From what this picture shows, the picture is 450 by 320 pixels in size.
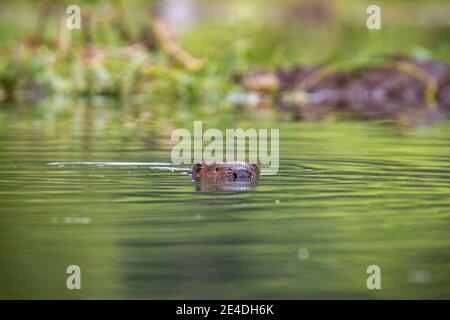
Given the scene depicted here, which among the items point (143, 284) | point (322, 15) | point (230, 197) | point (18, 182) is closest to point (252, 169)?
point (230, 197)

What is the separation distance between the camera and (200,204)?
9445 mm

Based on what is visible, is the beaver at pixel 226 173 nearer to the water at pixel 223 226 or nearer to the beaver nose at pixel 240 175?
the beaver nose at pixel 240 175

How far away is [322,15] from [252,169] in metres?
51.9

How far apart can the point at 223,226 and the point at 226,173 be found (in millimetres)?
2347

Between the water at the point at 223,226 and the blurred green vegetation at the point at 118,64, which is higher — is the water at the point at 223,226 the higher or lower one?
the lower one

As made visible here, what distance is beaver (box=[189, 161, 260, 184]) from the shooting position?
10.7 m

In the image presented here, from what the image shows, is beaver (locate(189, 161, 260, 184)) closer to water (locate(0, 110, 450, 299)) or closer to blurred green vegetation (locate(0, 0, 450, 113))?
water (locate(0, 110, 450, 299))

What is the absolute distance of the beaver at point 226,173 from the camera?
10734 millimetres

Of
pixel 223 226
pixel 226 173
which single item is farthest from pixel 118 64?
pixel 223 226

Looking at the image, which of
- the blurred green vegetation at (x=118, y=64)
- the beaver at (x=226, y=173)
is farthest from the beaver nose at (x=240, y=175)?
the blurred green vegetation at (x=118, y=64)

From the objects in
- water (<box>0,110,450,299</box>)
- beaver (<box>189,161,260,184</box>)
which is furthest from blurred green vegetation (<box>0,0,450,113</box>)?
beaver (<box>189,161,260,184</box>)

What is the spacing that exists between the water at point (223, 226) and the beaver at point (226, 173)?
0.50 feet

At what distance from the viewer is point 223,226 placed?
8.46 meters

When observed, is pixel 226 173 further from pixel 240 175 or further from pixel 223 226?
pixel 223 226
